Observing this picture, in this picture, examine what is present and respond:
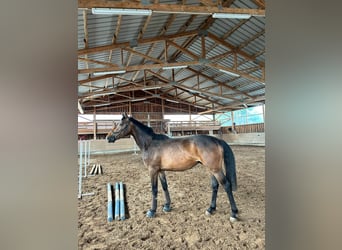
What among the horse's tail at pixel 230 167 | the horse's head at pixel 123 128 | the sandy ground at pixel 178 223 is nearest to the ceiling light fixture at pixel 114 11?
the horse's head at pixel 123 128

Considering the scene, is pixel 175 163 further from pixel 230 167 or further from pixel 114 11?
pixel 114 11

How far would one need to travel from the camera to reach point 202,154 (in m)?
2.37

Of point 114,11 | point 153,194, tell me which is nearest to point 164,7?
point 114,11

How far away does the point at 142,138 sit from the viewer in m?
2.69

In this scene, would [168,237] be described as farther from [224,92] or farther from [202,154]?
[224,92]

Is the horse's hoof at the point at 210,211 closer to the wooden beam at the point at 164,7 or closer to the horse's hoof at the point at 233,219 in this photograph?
the horse's hoof at the point at 233,219

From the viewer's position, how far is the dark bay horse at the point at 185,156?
2328mm

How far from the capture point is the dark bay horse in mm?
2328

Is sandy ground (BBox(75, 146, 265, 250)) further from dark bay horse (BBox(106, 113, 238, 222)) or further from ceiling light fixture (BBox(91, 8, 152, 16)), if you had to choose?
ceiling light fixture (BBox(91, 8, 152, 16))

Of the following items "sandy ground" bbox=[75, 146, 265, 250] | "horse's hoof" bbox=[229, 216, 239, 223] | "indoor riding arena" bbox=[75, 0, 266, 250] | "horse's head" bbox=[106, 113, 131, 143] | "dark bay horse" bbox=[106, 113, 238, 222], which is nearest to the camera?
"sandy ground" bbox=[75, 146, 265, 250]

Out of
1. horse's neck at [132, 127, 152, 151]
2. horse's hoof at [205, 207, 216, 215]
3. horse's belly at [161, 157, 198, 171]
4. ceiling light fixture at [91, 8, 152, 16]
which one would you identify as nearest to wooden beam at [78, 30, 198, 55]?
ceiling light fixture at [91, 8, 152, 16]
